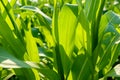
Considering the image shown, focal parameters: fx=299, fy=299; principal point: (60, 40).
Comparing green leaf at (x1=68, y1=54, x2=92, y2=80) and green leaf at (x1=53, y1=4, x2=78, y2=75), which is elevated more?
green leaf at (x1=53, y1=4, x2=78, y2=75)

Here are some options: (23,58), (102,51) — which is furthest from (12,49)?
(102,51)

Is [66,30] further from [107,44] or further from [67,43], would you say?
[107,44]

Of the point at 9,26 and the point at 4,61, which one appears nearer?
the point at 4,61

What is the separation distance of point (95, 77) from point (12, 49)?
242 mm

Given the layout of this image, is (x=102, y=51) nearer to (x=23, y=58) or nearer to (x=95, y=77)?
(x=95, y=77)

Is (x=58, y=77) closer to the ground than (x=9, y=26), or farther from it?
closer to the ground

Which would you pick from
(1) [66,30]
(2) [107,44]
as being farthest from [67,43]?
(2) [107,44]

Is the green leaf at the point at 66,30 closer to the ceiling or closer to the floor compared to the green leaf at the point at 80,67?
closer to the ceiling

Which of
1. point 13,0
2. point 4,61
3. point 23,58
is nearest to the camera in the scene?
point 4,61

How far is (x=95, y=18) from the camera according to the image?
83 cm

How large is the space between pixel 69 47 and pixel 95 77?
0.36 feet

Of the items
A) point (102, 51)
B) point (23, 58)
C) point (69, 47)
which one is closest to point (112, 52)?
point (102, 51)

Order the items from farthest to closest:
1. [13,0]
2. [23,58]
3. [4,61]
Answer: [13,0]
[23,58]
[4,61]

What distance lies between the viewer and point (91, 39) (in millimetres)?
817
